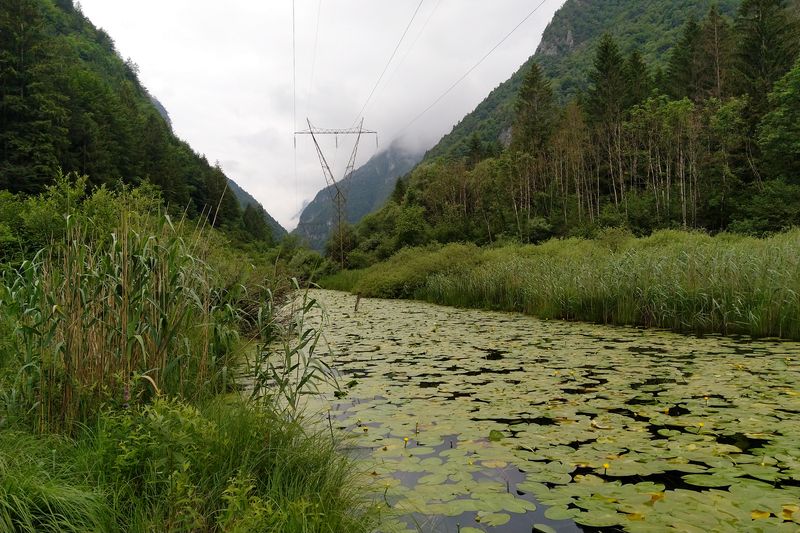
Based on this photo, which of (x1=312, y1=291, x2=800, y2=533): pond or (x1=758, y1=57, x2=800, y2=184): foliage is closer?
(x1=312, y1=291, x2=800, y2=533): pond

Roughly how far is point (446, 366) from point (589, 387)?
1954 mm

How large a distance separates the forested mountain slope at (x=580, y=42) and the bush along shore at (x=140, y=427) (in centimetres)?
5283

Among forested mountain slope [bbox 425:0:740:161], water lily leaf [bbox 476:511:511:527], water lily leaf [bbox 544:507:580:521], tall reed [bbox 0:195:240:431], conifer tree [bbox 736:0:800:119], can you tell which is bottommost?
water lily leaf [bbox 476:511:511:527]

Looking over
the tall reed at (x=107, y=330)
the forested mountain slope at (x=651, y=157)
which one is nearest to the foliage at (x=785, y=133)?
the forested mountain slope at (x=651, y=157)

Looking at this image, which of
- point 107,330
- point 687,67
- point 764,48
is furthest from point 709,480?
point 687,67

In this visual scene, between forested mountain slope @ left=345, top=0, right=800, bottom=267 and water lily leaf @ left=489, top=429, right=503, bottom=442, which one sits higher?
forested mountain slope @ left=345, top=0, right=800, bottom=267

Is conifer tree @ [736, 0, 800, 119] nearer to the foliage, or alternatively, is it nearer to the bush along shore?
the foliage

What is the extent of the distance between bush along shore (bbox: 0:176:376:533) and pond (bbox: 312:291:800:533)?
1.83ft

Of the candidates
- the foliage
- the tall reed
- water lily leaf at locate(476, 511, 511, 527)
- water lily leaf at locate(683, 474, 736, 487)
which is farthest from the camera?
the foliage

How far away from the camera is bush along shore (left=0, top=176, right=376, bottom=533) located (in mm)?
1985

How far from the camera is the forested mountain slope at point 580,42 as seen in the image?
6297cm

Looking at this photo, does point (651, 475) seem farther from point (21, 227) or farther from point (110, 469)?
point (21, 227)

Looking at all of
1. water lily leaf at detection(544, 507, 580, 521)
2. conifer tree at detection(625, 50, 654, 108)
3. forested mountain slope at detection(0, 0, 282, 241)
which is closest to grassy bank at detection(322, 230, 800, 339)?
water lily leaf at detection(544, 507, 580, 521)

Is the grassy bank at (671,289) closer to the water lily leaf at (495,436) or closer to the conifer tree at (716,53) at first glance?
the water lily leaf at (495,436)
